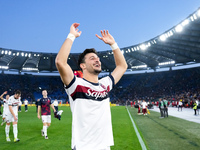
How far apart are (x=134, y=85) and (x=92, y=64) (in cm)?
5730

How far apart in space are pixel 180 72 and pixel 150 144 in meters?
50.1

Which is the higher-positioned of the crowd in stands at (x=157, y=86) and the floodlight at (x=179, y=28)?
the floodlight at (x=179, y=28)

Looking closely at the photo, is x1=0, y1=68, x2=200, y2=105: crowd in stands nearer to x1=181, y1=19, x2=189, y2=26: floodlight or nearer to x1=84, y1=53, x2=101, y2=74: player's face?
x1=181, y1=19, x2=189, y2=26: floodlight

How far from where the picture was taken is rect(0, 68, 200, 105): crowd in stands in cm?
4744

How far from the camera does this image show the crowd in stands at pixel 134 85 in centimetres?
4744

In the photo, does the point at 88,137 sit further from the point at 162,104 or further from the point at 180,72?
the point at 180,72

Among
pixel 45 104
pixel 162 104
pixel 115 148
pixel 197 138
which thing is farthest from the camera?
pixel 162 104

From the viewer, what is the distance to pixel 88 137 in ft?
7.37

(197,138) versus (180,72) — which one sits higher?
(180,72)

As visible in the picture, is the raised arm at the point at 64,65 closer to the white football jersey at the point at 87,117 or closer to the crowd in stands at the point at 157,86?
the white football jersey at the point at 87,117

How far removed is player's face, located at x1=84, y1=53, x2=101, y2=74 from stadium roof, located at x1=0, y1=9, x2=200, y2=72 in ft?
81.0

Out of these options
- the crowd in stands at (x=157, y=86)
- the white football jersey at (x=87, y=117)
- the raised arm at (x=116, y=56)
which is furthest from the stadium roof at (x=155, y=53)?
the white football jersey at (x=87, y=117)

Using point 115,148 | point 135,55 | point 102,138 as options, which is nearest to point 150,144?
point 115,148

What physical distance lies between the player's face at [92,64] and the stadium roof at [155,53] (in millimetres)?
24697
